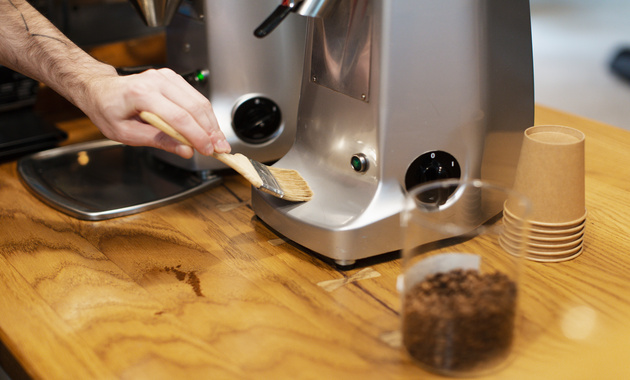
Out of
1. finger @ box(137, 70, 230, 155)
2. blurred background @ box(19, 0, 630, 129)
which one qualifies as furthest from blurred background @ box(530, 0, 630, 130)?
finger @ box(137, 70, 230, 155)

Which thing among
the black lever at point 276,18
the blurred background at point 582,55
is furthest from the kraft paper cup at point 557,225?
the blurred background at point 582,55

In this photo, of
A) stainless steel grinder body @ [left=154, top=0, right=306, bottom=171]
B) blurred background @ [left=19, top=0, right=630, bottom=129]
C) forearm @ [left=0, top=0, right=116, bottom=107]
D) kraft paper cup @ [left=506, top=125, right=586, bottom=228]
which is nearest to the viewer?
kraft paper cup @ [left=506, top=125, right=586, bottom=228]

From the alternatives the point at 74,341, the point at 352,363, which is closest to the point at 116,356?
the point at 74,341

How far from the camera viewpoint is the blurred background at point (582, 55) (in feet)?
8.98

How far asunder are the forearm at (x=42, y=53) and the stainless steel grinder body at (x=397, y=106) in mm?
254

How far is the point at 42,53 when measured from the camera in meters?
0.77

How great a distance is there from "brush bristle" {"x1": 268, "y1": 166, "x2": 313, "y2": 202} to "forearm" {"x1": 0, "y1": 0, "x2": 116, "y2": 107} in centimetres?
21

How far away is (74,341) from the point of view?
1.78 feet

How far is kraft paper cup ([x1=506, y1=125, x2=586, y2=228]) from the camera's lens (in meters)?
0.61

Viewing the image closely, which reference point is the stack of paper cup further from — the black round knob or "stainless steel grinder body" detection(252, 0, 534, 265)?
the black round knob

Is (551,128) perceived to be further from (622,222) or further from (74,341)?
(74,341)

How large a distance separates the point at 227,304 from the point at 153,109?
20 centimetres

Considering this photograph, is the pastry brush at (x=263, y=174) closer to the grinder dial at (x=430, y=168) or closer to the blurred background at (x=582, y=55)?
the grinder dial at (x=430, y=168)

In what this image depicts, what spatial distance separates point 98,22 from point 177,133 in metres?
0.78
